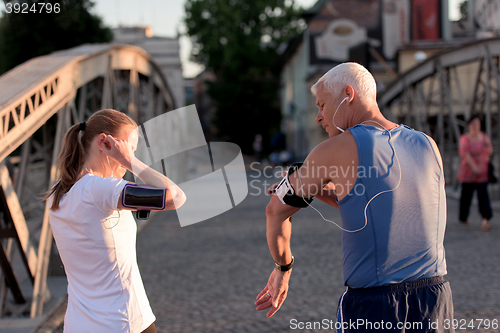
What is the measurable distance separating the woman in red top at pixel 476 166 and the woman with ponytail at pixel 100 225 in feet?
25.3

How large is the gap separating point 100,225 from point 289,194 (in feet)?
2.50

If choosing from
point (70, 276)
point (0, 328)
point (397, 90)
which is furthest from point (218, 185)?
point (397, 90)

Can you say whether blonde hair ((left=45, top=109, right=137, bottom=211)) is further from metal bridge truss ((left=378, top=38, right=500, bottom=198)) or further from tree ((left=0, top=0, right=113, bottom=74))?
tree ((left=0, top=0, right=113, bottom=74))

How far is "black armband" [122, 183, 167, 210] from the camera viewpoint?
1.98 m

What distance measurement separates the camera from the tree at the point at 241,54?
147 feet

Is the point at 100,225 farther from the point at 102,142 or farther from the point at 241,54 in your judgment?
the point at 241,54

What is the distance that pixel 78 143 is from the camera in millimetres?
2250

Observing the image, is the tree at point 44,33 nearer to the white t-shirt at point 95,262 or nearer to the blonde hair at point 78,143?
the blonde hair at point 78,143

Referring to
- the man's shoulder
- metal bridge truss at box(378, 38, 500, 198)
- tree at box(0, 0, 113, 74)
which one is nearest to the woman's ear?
the man's shoulder

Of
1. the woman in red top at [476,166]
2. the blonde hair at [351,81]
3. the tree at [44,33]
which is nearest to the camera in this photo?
the blonde hair at [351,81]

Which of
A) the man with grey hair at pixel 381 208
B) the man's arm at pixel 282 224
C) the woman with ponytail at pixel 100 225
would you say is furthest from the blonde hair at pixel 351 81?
the woman with ponytail at pixel 100 225

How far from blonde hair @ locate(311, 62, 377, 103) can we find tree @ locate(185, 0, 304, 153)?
1656 inches

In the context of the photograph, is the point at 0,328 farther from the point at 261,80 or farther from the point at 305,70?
the point at 261,80

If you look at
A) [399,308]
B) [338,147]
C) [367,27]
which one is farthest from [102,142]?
[367,27]
